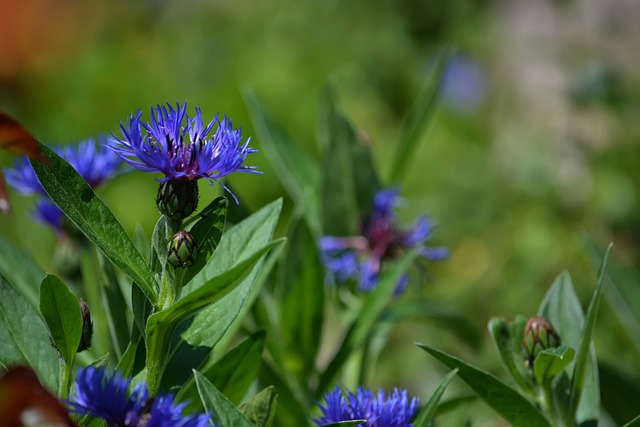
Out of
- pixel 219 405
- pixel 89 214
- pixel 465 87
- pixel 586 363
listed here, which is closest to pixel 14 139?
pixel 89 214

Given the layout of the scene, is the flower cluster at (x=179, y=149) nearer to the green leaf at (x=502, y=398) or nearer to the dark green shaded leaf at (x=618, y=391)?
the green leaf at (x=502, y=398)

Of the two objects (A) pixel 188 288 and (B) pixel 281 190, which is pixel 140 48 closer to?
(B) pixel 281 190

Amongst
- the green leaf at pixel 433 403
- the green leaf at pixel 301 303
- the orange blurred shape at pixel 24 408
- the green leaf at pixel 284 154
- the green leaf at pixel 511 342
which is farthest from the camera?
the green leaf at pixel 284 154

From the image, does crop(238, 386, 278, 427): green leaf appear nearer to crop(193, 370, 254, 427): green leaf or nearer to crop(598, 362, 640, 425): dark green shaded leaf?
crop(193, 370, 254, 427): green leaf

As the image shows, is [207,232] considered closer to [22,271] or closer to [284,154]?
[22,271]

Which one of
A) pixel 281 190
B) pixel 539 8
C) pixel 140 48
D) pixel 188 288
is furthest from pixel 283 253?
pixel 140 48

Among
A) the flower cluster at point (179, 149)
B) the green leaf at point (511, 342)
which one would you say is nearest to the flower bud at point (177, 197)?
the flower cluster at point (179, 149)
